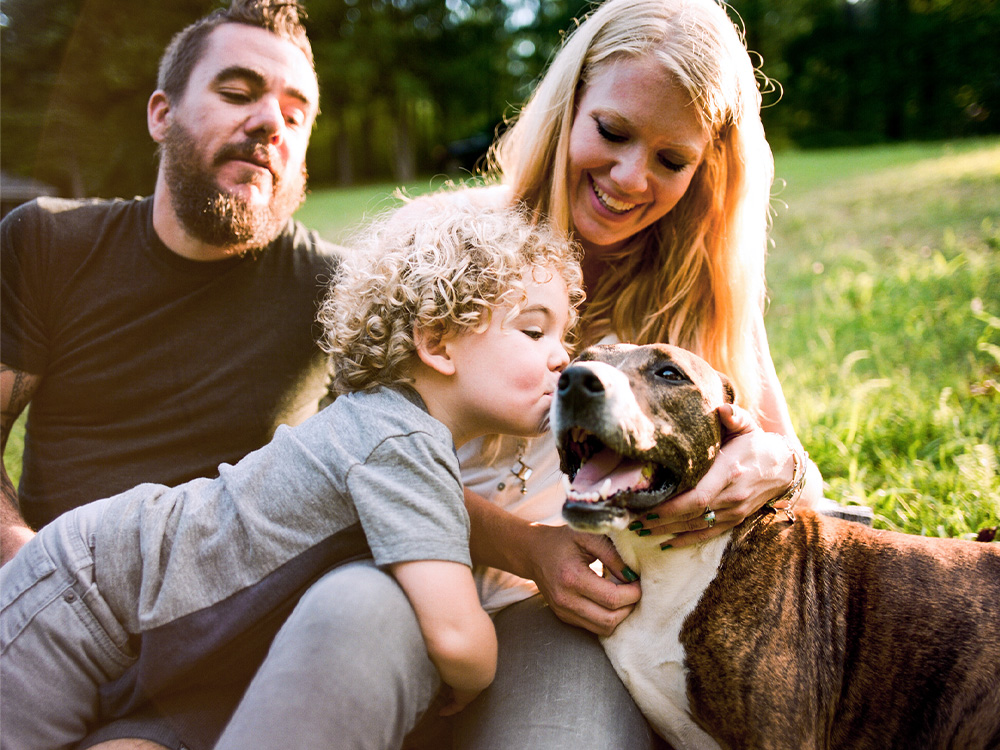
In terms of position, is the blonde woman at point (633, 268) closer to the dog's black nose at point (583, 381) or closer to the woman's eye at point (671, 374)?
the woman's eye at point (671, 374)

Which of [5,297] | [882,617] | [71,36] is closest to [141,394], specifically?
[5,297]

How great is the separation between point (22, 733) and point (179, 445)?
43.7 inches

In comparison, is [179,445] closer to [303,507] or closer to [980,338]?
[303,507]

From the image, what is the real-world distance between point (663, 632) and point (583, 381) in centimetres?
89

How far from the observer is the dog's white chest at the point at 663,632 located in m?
2.20

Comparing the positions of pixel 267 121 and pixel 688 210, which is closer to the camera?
pixel 267 121

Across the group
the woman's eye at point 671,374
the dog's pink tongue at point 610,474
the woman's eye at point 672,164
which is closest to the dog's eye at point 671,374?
the woman's eye at point 671,374

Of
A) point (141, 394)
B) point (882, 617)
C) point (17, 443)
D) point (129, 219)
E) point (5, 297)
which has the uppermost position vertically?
point (129, 219)

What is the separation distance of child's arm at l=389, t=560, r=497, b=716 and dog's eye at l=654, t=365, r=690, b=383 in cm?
84

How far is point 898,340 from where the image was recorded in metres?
5.16

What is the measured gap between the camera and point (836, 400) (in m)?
4.33

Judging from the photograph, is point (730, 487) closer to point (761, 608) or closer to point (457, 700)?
point (761, 608)

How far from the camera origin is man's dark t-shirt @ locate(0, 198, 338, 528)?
8.99ft

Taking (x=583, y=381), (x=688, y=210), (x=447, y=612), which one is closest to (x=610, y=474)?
(x=583, y=381)
